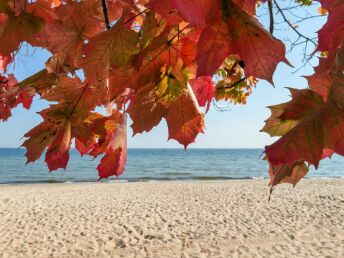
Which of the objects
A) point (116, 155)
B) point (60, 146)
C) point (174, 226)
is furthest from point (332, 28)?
point (174, 226)

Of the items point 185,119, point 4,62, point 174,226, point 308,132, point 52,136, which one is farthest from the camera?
point 174,226

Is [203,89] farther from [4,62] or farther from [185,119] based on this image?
[4,62]

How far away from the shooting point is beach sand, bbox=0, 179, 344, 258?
A: 26.4ft

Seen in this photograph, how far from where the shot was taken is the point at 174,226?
9789 millimetres

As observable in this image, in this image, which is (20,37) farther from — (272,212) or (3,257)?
(272,212)

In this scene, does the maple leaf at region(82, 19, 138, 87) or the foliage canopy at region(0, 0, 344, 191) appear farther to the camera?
the maple leaf at region(82, 19, 138, 87)

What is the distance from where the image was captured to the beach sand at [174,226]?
805 centimetres

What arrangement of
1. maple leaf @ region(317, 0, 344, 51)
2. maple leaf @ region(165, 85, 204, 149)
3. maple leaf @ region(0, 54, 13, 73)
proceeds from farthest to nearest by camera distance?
maple leaf @ region(0, 54, 13, 73) → maple leaf @ region(165, 85, 204, 149) → maple leaf @ region(317, 0, 344, 51)

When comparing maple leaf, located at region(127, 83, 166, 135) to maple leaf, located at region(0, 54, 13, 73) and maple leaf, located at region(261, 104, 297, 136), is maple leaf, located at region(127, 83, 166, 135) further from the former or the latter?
maple leaf, located at region(0, 54, 13, 73)

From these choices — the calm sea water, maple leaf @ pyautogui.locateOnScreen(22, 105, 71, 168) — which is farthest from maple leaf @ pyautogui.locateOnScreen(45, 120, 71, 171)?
the calm sea water

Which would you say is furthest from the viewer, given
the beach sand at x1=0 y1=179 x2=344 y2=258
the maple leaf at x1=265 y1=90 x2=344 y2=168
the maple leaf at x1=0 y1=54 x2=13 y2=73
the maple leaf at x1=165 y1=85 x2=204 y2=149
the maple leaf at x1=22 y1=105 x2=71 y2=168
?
the beach sand at x1=0 y1=179 x2=344 y2=258

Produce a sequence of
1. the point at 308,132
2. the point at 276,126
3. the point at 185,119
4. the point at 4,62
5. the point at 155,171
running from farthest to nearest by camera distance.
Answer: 1. the point at 155,171
2. the point at 4,62
3. the point at 185,119
4. the point at 276,126
5. the point at 308,132

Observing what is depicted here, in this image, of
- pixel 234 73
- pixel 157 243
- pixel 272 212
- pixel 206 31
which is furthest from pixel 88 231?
pixel 206 31

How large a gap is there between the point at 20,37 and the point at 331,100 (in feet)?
1.91
